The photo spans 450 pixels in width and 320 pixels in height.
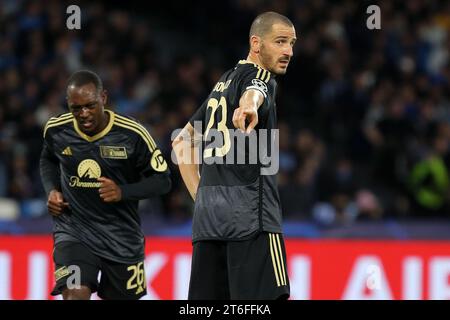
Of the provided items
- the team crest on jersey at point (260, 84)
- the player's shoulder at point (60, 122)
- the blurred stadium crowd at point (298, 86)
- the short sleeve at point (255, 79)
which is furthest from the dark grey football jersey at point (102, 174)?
the blurred stadium crowd at point (298, 86)

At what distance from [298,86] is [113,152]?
8.33 metres

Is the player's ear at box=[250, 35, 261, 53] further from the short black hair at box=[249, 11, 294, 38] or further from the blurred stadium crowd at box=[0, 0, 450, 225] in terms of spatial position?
the blurred stadium crowd at box=[0, 0, 450, 225]

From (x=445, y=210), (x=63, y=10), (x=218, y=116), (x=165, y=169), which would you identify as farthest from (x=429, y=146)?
(x=218, y=116)

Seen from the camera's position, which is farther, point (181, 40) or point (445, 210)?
point (181, 40)

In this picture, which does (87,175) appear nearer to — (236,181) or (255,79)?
(236,181)

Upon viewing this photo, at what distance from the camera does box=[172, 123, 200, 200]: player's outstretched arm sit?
6.38m

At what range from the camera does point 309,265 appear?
10375 millimetres

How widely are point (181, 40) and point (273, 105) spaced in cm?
1107

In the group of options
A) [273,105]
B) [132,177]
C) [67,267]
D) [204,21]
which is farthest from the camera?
[204,21]

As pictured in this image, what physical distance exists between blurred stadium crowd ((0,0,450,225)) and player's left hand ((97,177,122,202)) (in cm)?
461

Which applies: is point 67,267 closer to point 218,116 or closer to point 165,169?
point 165,169

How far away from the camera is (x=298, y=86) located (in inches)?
597

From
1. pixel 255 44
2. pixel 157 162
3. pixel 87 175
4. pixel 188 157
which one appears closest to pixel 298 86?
pixel 157 162

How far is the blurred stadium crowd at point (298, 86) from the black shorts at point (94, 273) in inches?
170
